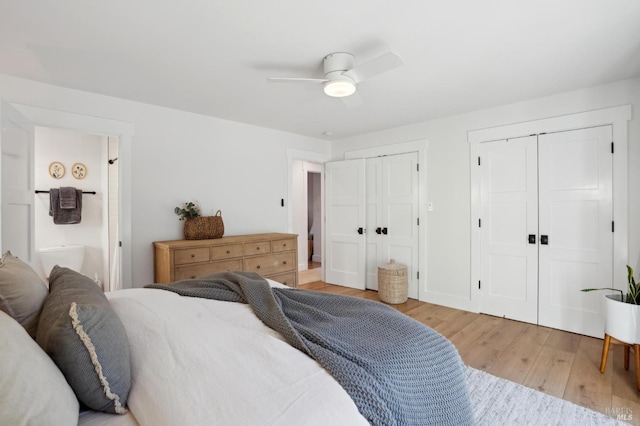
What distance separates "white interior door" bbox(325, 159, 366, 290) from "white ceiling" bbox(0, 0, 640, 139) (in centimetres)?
178

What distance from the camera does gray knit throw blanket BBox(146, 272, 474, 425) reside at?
960mm

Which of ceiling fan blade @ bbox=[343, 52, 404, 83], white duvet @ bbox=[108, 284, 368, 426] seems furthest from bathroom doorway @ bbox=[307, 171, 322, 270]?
white duvet @ bbox=[108, 284, 368, 426]

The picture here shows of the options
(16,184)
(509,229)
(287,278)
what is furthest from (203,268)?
(509,229)

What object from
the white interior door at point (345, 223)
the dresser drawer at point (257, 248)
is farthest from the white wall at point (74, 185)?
the white interior door at point (345, 223)

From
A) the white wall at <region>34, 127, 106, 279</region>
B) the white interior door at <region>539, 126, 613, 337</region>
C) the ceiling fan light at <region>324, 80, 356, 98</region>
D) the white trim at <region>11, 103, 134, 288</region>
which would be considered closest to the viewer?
the ceiling fan light at <region>324, 80, 356, 98</region>

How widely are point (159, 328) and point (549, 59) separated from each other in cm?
320

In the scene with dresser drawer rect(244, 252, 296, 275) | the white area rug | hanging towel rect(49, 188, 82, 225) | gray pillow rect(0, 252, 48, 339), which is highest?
hanging towel rect(49, 188, 82, 225)

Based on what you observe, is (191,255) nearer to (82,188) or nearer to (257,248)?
(257,248)

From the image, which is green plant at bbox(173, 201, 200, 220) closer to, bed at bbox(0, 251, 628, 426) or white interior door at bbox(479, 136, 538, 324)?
bed at bbox(0, 251, 628, 426)

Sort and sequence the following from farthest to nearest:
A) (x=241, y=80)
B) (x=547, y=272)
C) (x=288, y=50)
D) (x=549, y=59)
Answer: (x=547, y=272) → (x=241, y=80) → (x=549, y=59) → (x=288, y=50)

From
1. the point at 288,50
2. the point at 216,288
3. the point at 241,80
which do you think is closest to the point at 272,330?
the point at 216,288

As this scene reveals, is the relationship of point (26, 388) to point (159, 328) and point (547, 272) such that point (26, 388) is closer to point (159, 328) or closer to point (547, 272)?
point (159, 328)

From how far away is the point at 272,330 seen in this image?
133 centimetres

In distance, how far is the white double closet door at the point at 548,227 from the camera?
2.96m
